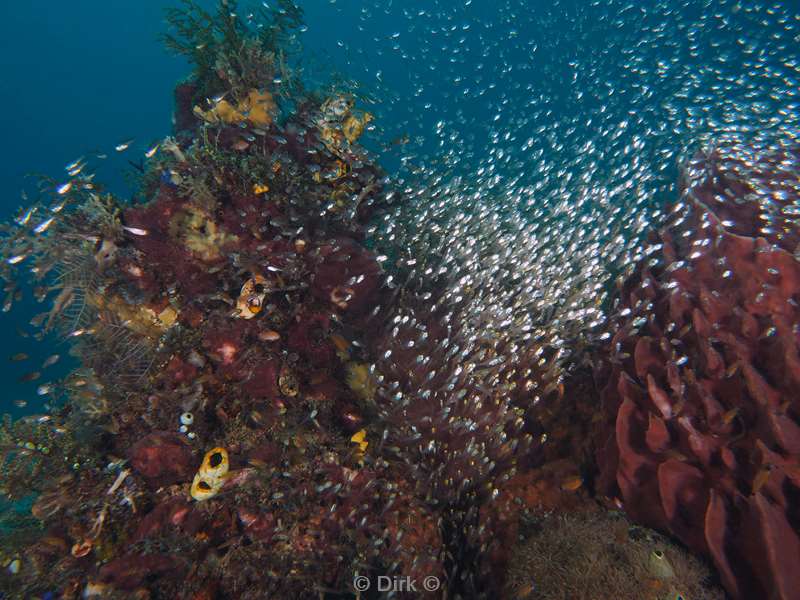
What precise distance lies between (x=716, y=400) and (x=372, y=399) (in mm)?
3985

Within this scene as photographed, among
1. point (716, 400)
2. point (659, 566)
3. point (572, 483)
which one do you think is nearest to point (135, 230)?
point (572, 483)

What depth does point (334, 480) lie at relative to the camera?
475cm

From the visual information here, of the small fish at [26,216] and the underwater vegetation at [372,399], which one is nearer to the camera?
the underwater vegetation at [372,399]

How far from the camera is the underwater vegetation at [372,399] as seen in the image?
4.19m

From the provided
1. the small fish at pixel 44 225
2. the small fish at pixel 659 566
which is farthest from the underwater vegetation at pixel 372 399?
the small fish at pixel 44 225

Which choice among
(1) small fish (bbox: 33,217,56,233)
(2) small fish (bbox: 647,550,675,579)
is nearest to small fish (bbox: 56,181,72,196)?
(1) small fish (bbox: 33,217,56,233)

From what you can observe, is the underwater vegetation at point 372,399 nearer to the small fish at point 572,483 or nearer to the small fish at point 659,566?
the small fish at point 659,566

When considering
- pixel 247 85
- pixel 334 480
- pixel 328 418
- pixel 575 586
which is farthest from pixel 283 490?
pixel 247 85

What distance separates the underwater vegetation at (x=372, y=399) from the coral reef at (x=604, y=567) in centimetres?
2

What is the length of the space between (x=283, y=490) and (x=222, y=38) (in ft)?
33.6

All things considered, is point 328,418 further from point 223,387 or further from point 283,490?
point 223,387

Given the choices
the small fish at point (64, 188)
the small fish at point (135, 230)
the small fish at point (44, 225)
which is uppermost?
the small fish at point (64, 188)

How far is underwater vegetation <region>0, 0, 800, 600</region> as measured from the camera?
13.8 feet

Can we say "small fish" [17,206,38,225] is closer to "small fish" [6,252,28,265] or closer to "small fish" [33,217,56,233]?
"small fish" [33,217,56,233]
